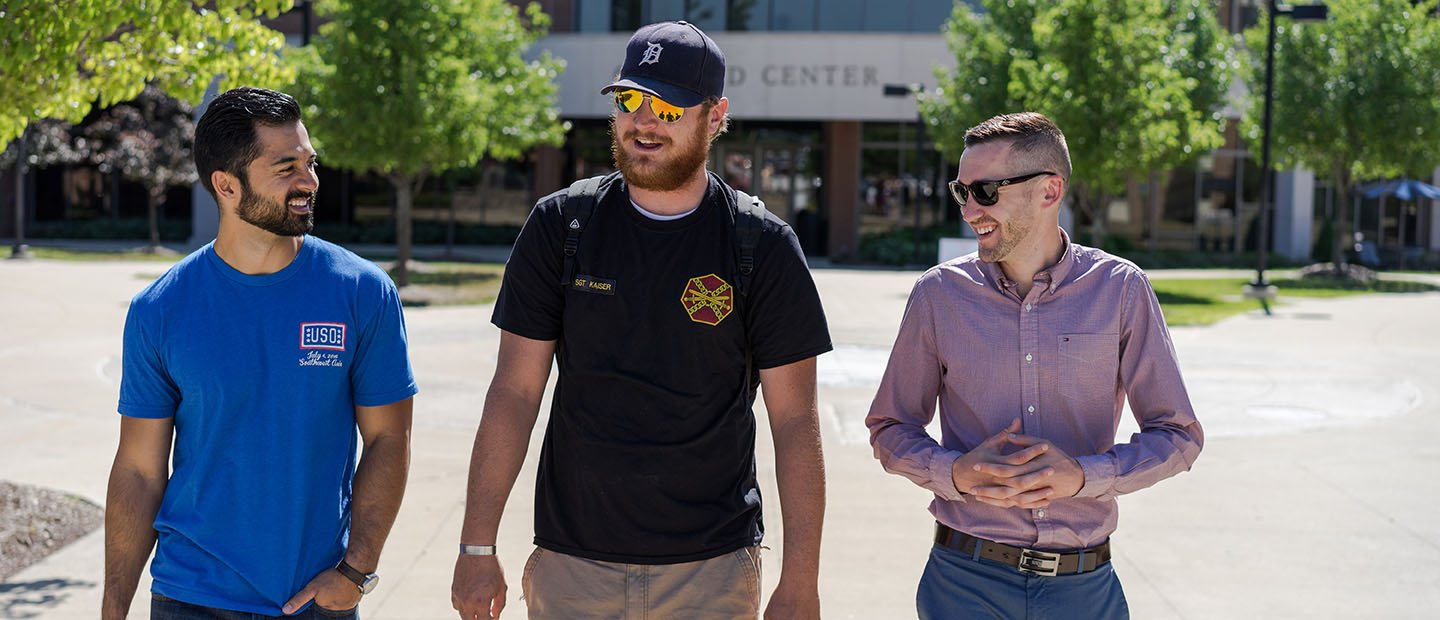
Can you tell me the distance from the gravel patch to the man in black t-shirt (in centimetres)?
412

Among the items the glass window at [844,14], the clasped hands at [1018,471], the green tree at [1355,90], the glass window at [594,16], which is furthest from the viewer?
the glass window at [594,16]

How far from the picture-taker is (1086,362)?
130 inches

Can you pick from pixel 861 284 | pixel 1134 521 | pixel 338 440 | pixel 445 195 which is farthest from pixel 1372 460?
pixel 445 195

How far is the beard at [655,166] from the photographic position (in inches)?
128

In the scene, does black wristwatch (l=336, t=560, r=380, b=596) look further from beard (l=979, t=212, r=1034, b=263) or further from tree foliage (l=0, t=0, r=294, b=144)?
tree foliage (l=0, t=0, r=294, b=144)

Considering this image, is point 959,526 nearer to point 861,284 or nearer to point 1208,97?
point 861,284

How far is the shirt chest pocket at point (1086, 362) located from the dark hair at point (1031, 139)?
1.26 feet

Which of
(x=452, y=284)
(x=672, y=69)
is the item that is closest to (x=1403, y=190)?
(x=452, y=284)

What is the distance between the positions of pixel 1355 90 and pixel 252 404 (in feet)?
89.7

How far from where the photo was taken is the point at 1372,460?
950 centimetres

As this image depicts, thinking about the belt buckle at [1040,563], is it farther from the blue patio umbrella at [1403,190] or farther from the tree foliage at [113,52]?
the blue patio umbrella at [1403,190]

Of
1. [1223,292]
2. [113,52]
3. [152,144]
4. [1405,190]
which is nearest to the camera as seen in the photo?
[113,52]

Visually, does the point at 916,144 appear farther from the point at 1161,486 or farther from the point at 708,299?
the point at 708,299

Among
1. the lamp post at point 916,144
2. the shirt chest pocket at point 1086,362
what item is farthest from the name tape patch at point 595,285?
the lamp post at point 916,144
